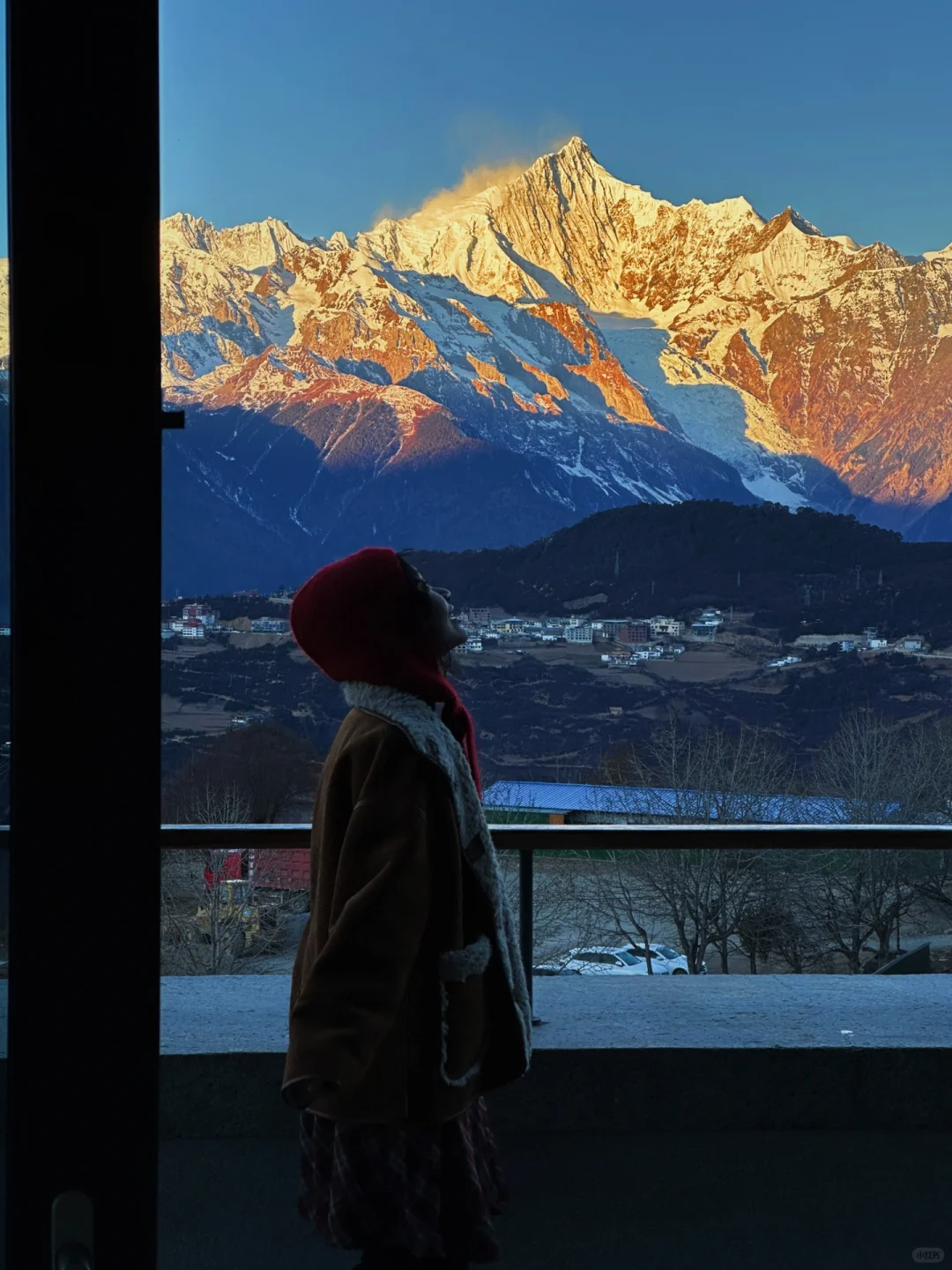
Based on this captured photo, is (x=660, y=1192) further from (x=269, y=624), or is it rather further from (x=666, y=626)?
(x=666, y=626)

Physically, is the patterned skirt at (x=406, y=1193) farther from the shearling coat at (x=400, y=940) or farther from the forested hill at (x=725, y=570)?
the forested hill at (x=725, y=570)

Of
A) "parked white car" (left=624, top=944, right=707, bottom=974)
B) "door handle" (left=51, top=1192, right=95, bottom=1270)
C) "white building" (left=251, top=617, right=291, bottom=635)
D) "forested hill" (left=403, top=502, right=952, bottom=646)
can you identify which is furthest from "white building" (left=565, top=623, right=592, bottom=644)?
"door handle" (left=51, top=1192, right=95, bottom=1270)

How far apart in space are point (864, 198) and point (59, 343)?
28.3m

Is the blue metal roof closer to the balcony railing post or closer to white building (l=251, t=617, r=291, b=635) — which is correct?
white building (l=251, t=617, r=291, b=635)

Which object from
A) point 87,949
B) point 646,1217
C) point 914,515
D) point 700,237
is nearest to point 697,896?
point 914,515

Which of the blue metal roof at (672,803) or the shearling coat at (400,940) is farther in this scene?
the blue metal roof at (672,803)

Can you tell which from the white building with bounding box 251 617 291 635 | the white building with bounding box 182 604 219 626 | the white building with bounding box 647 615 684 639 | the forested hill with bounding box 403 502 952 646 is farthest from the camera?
the white building with bounding box 647 615 684 639

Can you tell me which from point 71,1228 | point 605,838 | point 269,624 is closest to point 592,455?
point 269,624

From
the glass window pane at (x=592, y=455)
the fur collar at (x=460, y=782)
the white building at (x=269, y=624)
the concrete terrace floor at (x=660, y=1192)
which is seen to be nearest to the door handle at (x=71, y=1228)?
the fur collar at (x=460, y=782)

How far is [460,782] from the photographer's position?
133 cm

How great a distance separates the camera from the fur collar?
130 cm

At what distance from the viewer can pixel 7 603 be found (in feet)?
2.04

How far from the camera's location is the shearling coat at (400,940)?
47.1 inches

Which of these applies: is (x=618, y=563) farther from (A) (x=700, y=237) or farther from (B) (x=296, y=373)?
(A) (x=700, y=237)
